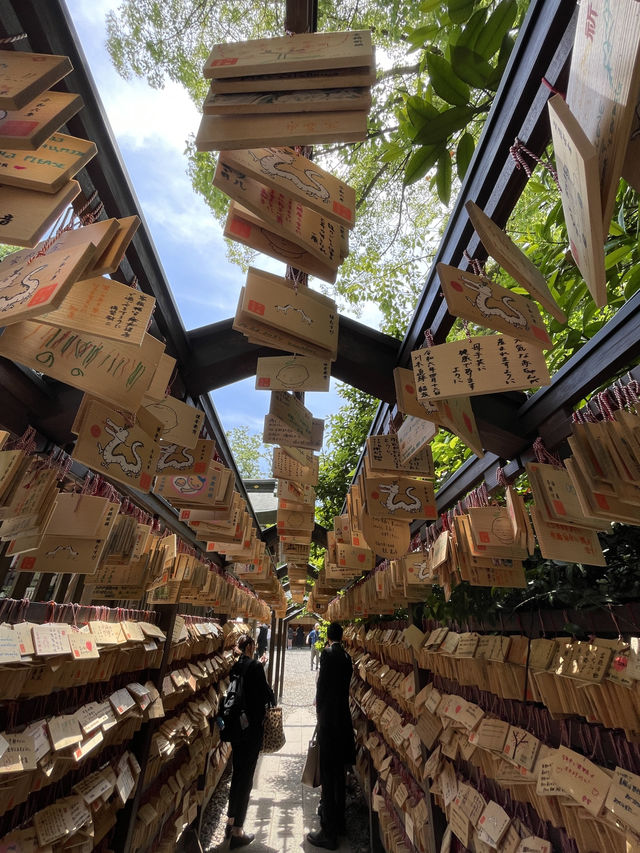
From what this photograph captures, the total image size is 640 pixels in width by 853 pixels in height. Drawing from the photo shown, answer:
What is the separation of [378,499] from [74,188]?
89.5 inches

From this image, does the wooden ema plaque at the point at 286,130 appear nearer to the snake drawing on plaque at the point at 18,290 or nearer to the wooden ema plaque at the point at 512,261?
the wooden ema plaque at the point at 512,261

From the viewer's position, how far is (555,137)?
0.84 metres

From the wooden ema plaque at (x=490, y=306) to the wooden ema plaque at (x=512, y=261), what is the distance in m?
0.17

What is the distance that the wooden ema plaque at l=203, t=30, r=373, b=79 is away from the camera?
114 centimetres

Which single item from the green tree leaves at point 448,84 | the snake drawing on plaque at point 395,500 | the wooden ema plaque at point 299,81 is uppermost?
the green tree leaves at point 448,84

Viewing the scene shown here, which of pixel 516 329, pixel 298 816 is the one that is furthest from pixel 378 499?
pixel 298 816

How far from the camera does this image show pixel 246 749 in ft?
17.9

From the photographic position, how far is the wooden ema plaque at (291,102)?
116cm

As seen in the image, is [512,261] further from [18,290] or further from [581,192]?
[18,290]

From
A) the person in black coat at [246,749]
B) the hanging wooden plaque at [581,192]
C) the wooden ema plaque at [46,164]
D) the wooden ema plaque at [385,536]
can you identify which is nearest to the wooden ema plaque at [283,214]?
the wooden ema plaque at [46,164]

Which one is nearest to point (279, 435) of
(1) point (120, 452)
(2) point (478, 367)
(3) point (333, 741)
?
(1) point (120, 452)

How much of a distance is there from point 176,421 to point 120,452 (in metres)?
0.43

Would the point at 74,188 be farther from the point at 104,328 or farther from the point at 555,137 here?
the point at 555,137

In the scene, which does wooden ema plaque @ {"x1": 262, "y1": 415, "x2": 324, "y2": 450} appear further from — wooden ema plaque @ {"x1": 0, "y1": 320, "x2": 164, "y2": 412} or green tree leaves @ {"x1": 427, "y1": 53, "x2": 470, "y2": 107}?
green tree leaves @ {"x1": 427, "y1": 53, "x2": 470, "y2": 107}
